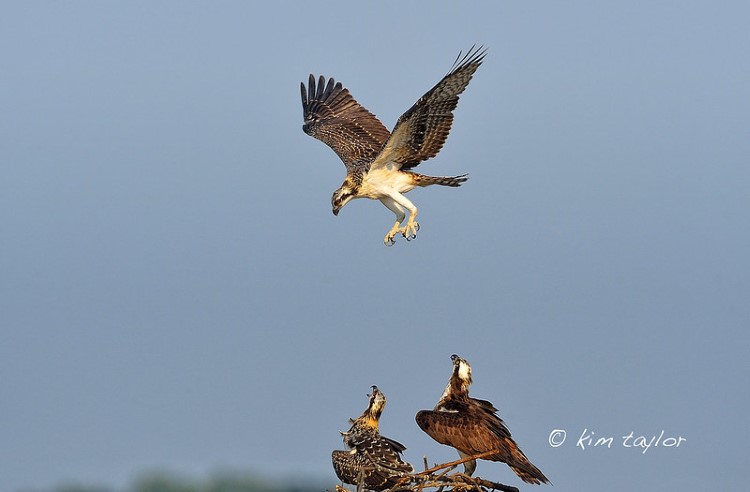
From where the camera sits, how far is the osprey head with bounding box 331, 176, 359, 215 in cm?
1588

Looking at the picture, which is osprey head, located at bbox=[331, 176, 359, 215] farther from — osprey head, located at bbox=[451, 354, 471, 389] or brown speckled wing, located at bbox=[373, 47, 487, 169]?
osprey head, located at bbox=[451, 354, 471, 389]

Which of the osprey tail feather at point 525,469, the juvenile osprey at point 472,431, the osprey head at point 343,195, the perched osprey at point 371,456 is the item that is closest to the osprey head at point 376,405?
the perched osprey at point 371,456

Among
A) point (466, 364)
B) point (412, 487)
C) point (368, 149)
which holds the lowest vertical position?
point (412, 487)

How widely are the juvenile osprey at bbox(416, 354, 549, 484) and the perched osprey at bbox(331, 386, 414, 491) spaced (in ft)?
1.30

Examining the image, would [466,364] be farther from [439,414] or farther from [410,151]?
[410,151]

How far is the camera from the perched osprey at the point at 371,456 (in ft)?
34.8

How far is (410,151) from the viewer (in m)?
→ 15.6

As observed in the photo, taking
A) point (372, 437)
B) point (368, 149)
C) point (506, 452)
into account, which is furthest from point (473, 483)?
point (368, 149)

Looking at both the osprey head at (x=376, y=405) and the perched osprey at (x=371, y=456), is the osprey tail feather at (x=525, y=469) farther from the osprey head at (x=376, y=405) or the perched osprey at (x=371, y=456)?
the osprey head at (x=376, y=405)

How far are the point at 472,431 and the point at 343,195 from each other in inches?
211

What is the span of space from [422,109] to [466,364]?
12.6ft

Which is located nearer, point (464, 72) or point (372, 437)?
point (372, 437)

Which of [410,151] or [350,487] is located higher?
[410,151]

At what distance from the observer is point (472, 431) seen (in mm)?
11211
